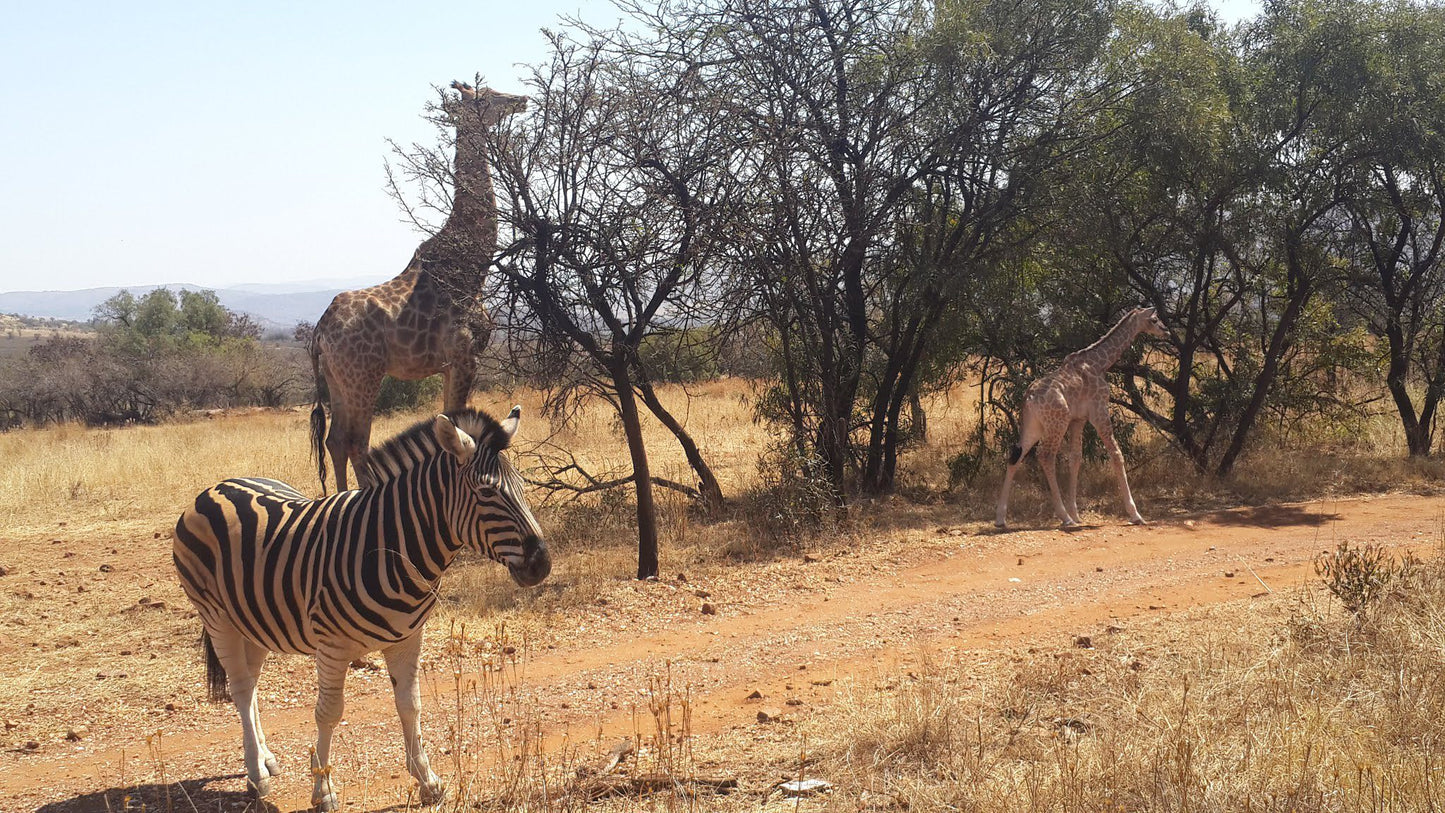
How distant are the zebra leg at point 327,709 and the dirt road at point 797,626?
1.00 feet

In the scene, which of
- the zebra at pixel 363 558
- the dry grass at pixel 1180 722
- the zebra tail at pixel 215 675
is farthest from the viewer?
the zebra tail at pixel 215 675

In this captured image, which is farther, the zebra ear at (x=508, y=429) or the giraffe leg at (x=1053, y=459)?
the giraffe leg at (x=1053, y=459)

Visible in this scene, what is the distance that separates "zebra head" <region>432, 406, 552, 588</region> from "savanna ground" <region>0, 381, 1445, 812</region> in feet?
2.76

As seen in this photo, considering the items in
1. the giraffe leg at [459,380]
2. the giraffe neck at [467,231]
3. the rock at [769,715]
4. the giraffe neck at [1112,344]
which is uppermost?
the giraffe neck at [467,231]

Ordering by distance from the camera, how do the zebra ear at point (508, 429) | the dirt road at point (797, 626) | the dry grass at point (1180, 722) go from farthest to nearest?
the dirt road at point (797, 626), the zebra ear at point (508, 429), the dry grass at point (1180, 722)

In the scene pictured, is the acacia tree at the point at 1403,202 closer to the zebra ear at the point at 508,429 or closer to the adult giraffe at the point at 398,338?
the adult giraffe at the point at 398,338

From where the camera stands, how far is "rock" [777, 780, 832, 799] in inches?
186

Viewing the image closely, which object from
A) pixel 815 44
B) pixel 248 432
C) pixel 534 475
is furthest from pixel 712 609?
pixel 248 432

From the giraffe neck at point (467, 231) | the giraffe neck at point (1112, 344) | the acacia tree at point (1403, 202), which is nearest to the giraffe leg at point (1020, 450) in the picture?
the giraffe neck at point (1112, 344)

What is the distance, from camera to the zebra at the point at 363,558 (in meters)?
4.75

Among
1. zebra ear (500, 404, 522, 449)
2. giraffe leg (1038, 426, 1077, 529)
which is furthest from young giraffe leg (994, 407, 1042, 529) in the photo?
zebra ear (500, 404, 522, 449)

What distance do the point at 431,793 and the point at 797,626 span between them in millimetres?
3649

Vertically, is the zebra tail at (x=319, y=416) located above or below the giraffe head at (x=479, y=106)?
below

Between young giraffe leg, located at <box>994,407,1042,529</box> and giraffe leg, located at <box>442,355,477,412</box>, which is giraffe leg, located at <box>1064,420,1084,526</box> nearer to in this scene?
young giraffe leg, located at <box>994,407,1042,529</box>
